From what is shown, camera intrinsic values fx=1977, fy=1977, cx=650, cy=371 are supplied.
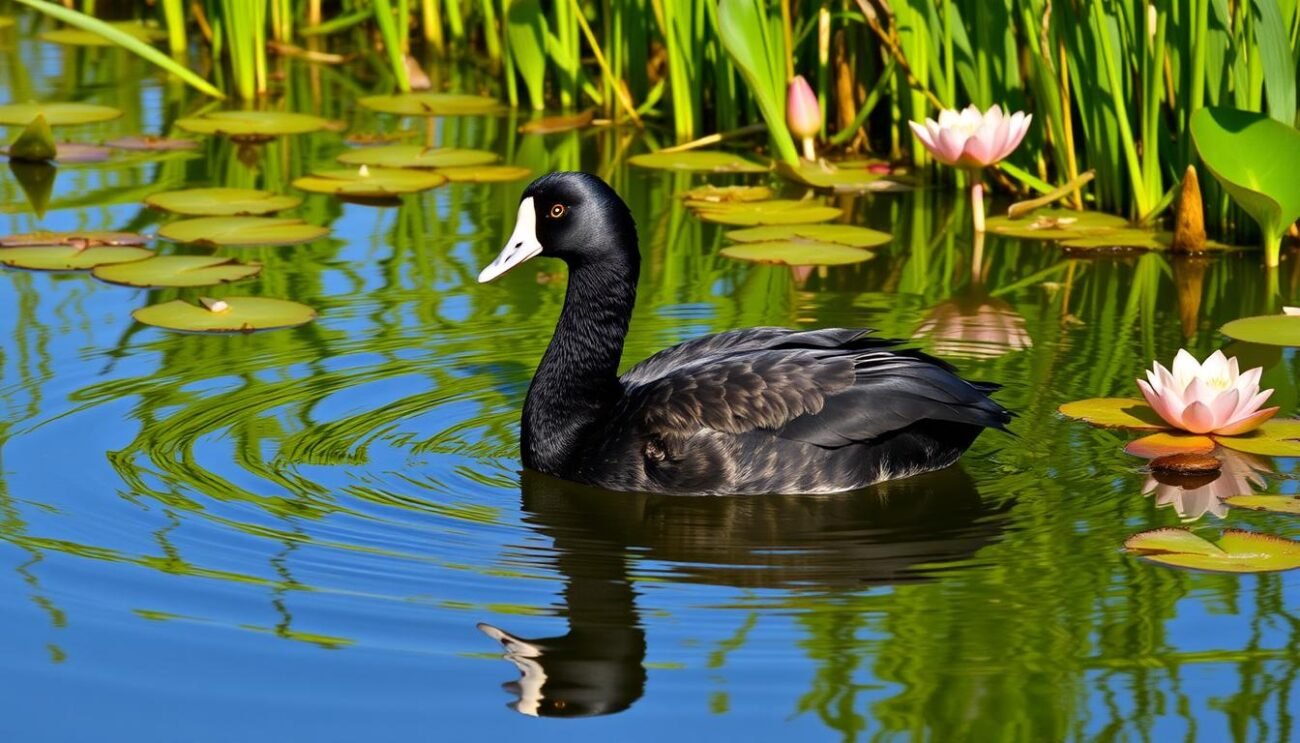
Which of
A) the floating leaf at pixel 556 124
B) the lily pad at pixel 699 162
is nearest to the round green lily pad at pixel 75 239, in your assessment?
the lily pad at pixel 699 162

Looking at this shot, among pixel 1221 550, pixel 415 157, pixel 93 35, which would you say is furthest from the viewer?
pixel 93 35

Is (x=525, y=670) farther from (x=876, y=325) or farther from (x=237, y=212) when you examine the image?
Answer: (x=237, y=212)

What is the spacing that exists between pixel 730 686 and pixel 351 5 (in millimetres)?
10272

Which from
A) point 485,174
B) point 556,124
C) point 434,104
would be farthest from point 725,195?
point 434,104

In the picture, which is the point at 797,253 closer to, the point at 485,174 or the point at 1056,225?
the point at 1056,225

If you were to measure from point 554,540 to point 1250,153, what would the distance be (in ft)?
12.8

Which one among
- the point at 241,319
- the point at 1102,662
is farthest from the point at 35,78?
the point at 1102,662

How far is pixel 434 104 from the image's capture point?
1169 cm

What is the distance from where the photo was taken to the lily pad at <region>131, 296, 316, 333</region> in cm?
744

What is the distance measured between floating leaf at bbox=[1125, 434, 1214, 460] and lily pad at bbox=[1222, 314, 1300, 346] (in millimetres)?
1225

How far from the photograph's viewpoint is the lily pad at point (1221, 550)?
5102 mm

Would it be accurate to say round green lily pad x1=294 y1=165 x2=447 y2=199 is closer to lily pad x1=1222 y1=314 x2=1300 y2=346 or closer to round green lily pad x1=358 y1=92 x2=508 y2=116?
round green lily pad x1=358 y1=92 x2=508 y2=116

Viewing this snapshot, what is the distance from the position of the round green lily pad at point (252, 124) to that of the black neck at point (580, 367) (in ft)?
16.5

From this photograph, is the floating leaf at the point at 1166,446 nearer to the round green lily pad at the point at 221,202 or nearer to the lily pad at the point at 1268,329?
the lily pad at the point at 1268,329
